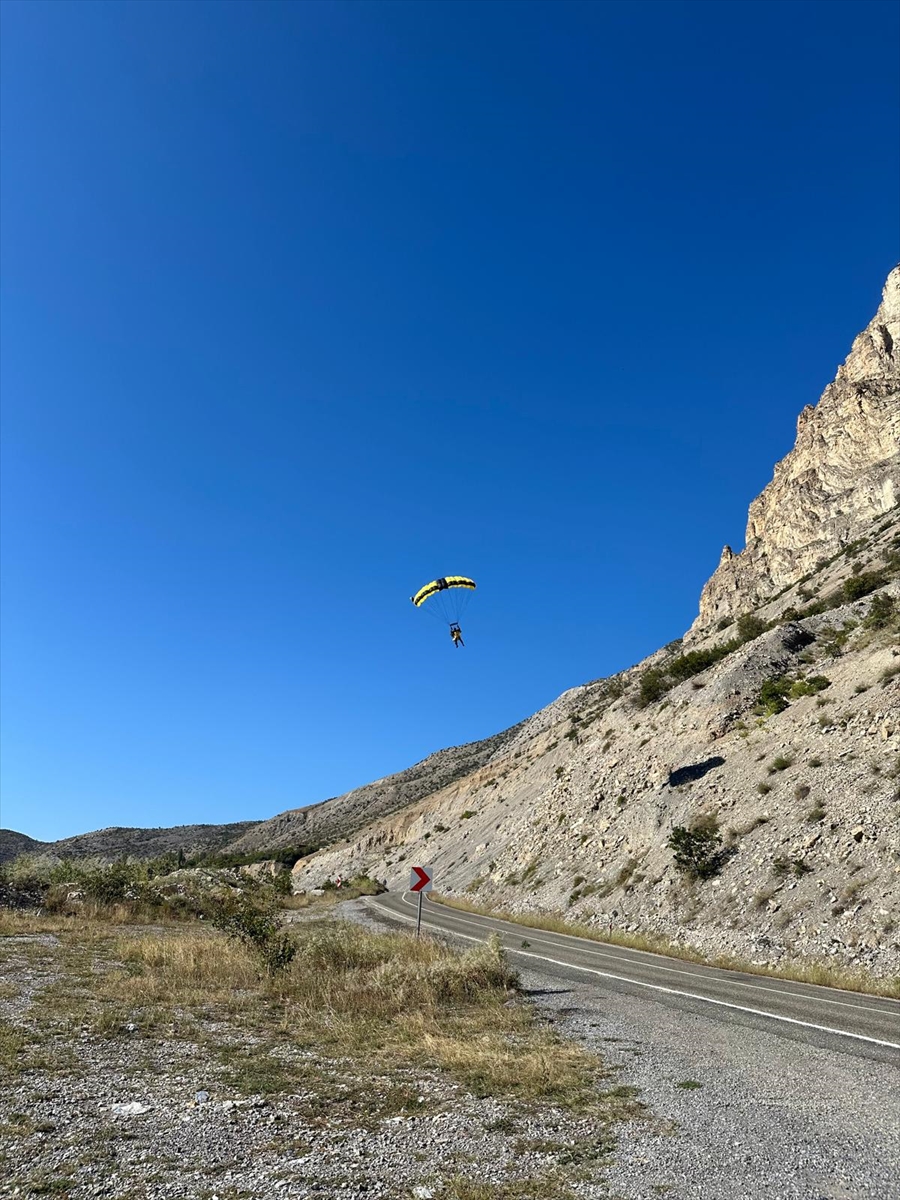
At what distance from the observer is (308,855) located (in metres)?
97.8

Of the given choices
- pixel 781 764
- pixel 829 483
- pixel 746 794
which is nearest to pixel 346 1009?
pixel 746 794

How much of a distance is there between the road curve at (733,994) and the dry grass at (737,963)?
18.8 inches

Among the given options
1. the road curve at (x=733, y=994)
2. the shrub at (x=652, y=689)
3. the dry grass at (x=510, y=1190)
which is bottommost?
the road curve at (x=733, y=994)

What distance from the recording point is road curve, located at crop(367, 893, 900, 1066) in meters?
10.1

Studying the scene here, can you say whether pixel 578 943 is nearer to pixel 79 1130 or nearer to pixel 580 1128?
pixel 580 1128

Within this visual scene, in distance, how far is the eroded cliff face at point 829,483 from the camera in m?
74.0

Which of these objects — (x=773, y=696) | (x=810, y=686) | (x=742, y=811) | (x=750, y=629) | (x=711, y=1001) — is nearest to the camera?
(x=711, y=1001)

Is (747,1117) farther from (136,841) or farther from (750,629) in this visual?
(136,841)

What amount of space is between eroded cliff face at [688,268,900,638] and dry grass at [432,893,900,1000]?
51844 mm

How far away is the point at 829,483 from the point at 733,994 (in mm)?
82913

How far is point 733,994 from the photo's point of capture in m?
13.6

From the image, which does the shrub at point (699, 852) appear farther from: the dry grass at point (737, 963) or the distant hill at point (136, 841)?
the distant hill at point (136, 841)

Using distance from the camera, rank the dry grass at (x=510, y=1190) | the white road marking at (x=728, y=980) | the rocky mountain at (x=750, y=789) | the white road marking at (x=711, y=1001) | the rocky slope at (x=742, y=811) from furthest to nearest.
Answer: the rocky mountain at (x=750, y=789) < the rocky slope at (x=742, y=811) < the white road marking at (x=728, y=980) < the white road marking at (x=711, y=1001) < the dry grass at (x=510, y=1190)

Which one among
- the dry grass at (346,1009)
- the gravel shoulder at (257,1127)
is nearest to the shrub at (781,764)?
the dry grass at (346,1009)
